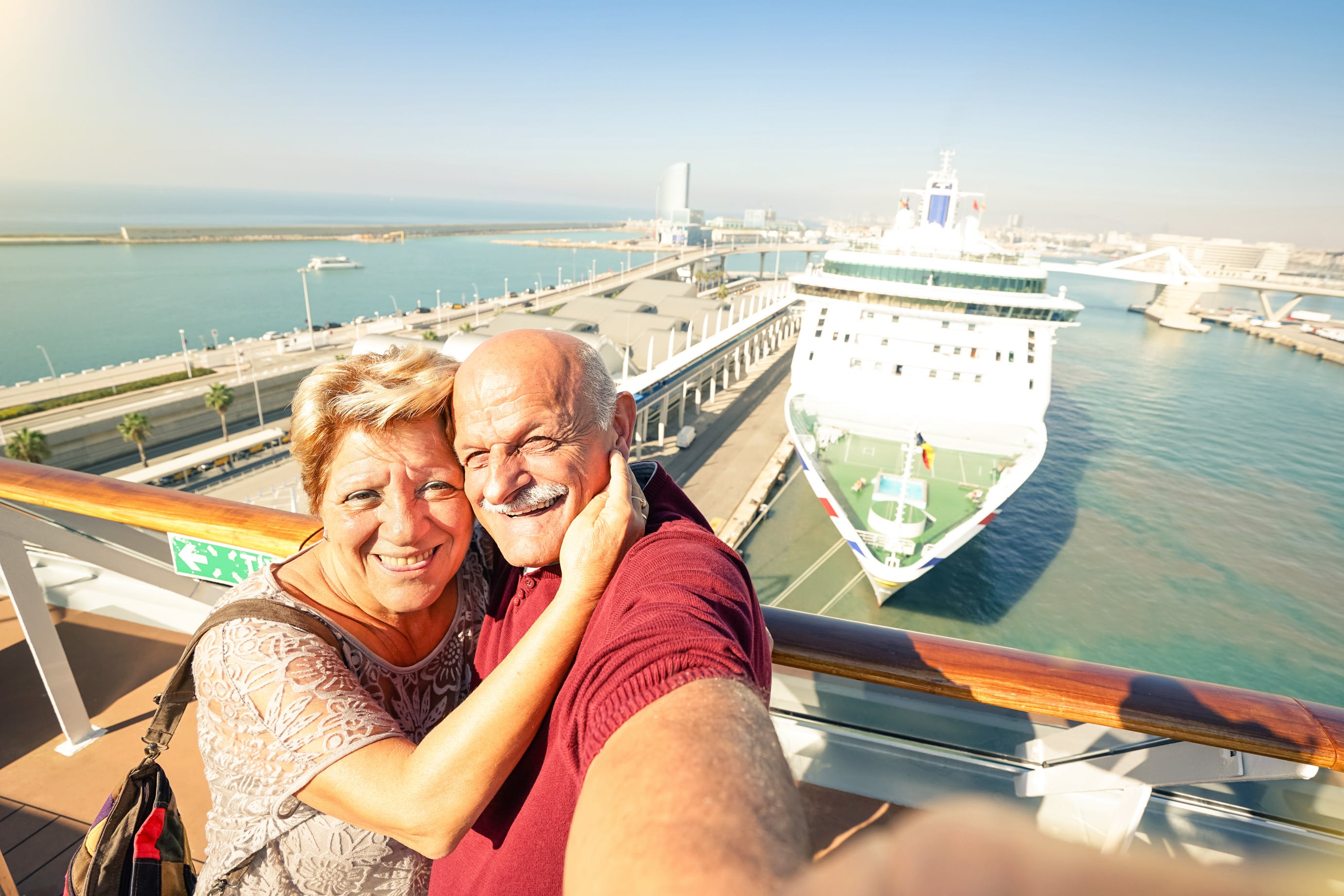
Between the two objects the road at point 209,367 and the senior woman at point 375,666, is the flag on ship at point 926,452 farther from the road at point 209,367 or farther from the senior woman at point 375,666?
the road at point 209,367

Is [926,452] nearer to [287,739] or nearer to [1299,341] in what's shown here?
[287,739]

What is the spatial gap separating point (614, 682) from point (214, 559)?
174 centimetres

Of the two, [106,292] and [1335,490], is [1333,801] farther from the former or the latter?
[106,292]

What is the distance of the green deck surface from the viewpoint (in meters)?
12.8

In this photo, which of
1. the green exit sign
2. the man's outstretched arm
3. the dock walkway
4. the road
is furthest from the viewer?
the dock walkway

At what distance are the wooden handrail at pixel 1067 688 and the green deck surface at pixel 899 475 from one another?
11771 mm

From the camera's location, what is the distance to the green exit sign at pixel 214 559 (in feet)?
6.13

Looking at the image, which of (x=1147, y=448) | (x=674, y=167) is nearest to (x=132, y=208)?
(x=674, y=167)

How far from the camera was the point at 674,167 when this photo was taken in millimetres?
131625

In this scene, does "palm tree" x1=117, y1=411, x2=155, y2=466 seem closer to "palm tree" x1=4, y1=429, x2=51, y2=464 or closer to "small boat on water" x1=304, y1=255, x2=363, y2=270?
"palm tree" x1=4, y1=429, x2=51, y2=464

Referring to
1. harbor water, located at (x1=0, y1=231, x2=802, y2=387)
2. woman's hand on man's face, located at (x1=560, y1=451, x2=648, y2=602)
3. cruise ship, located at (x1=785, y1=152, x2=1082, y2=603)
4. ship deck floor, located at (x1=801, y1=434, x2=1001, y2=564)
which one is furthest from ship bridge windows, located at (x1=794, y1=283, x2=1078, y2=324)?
harbor water, located at (x1=0, y1=231, x2=802, y2=387)

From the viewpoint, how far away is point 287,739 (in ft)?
3.37

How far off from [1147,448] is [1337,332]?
45777 mm

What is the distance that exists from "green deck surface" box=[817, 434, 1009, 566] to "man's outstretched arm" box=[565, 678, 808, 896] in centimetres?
1270
